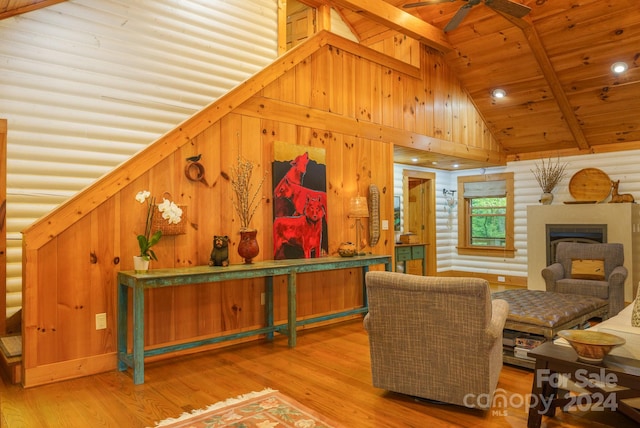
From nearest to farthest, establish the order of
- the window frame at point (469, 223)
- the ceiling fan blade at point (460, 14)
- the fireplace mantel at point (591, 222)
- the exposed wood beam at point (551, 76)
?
1. the ceiling fan blade at point (460, 14)
2. the exposed wood beam at point (551, 76)
3. the fireplace mantel at point (591, 222)
4. the window frame at point (469, 223)

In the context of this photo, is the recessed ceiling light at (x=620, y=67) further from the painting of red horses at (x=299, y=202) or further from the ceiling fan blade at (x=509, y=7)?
the painting of red horses at (x=299, y=202)

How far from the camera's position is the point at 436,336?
2693 mm

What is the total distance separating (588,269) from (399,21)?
12.9 ft

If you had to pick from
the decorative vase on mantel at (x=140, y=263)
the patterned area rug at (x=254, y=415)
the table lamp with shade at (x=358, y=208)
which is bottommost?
the patterned area rug at (x=254, y=415)

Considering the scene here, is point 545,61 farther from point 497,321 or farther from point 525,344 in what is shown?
point 497,321

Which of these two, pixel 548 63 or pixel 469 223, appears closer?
pixel 548 63

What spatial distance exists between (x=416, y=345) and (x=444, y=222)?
6795 mm

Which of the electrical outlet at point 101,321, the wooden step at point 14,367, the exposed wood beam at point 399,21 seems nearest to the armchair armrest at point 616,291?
the exposed wood beam at point 399,21

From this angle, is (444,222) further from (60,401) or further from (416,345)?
(60,401)

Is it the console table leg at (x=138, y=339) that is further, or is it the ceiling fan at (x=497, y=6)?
the ceiling fan at (x=497, y=6)

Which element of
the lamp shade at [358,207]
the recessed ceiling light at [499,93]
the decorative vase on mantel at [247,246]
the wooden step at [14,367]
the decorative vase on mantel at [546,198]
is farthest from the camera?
the decorative vase on mantel at [546,198]

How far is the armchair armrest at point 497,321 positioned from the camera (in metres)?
2.56

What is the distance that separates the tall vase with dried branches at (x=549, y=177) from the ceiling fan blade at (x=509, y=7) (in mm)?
3992

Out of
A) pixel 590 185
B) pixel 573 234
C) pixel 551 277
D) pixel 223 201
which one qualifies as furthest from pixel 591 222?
pixel 223 201
